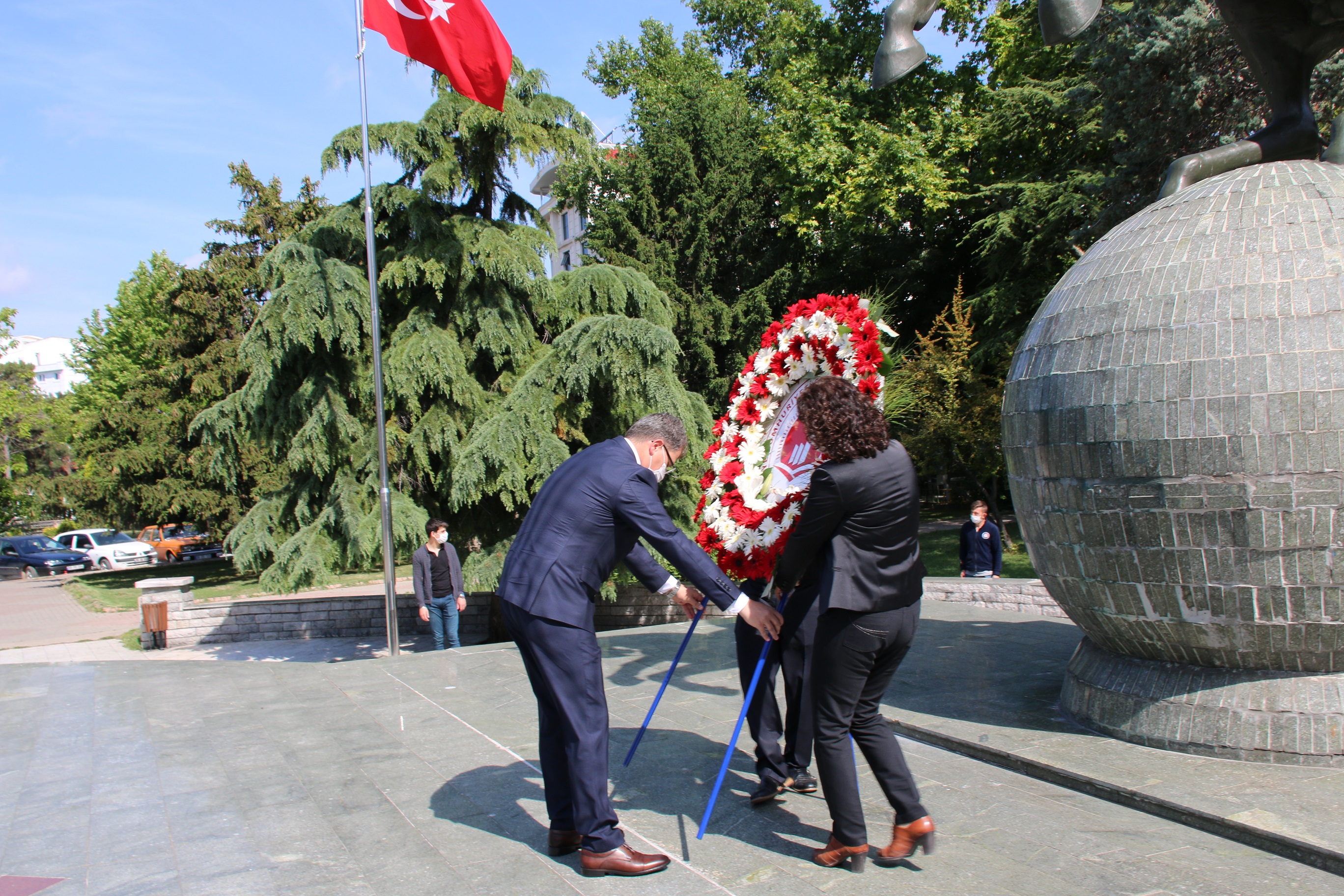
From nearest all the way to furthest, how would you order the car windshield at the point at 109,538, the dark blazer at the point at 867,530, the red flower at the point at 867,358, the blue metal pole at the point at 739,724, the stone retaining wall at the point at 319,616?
the dark blazer at the point at 867,530, the blue metal pole at the point at 739,724, the red flower at the point at 867,358, the stone retaining wall at the point at 319,616, the car windshield at the point at 109,538

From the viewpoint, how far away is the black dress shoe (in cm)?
407

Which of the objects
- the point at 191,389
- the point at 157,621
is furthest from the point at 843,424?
the point at 191,389

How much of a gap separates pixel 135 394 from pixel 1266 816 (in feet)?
95.9

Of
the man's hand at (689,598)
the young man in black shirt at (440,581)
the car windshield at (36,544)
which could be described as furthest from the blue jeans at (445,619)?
the car windshield at (36,544)

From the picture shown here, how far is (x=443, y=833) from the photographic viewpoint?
390cm

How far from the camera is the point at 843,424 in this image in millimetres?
3346

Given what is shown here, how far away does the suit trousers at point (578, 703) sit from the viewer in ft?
11.1

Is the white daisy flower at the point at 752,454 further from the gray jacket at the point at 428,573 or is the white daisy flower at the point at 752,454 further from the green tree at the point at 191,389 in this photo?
the green tree at the point at 191,389

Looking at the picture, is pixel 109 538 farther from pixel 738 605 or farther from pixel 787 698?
pixel 738 605

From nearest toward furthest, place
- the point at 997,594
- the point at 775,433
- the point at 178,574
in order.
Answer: the point at 775,433 → the point at 997,594 → the point at 178,574

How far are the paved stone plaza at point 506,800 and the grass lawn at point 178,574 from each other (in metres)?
10.5

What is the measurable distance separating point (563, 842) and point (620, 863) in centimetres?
37

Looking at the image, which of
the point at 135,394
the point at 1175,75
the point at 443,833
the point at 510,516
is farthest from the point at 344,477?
the point at 135,394

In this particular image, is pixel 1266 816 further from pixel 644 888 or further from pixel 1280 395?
pixel 644 888
